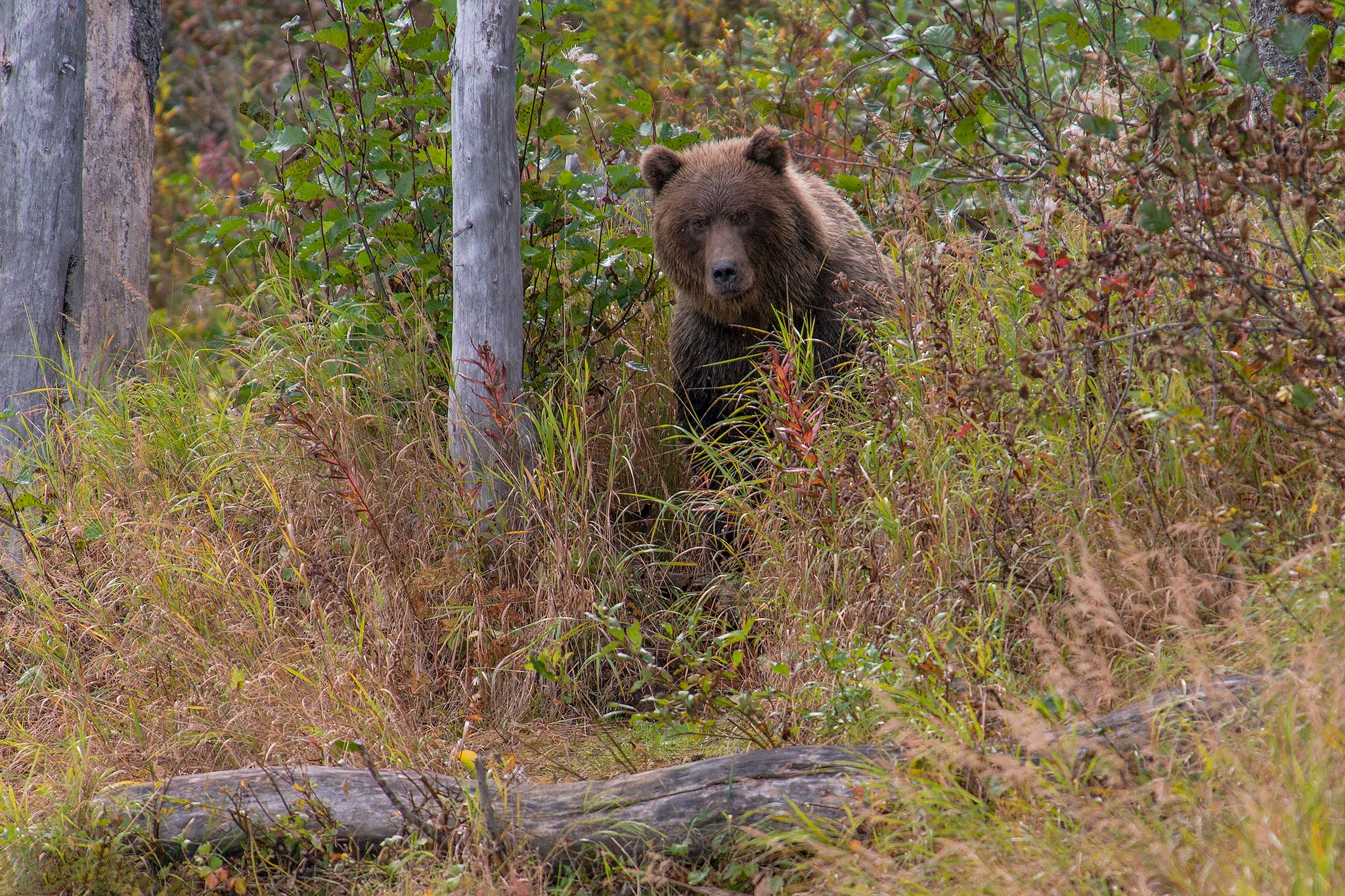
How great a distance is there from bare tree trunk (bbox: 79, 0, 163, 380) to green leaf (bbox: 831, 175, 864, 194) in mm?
3364

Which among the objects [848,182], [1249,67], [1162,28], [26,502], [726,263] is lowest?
[26,502]

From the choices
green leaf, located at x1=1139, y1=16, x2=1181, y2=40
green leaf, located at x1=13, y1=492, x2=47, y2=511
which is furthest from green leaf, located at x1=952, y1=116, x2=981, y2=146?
green leaf, located at x1=13, y1=492, x2=47, y2=511

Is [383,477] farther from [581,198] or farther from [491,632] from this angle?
[581,198]

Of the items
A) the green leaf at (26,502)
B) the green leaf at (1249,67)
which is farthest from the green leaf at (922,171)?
the green leaf at (26,502)

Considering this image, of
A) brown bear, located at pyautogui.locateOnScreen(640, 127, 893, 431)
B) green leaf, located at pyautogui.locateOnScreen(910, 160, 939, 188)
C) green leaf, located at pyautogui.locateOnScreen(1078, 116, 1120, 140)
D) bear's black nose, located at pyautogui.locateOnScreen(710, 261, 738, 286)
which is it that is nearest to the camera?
green leaf, located at pyautogui.locateOnScreen(1078, 116, 1120, 140)

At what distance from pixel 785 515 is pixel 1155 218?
1.62 meters

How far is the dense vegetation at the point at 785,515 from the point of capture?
2561 millimetres

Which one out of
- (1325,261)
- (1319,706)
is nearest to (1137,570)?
(1319,706)

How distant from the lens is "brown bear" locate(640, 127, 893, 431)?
5.11m

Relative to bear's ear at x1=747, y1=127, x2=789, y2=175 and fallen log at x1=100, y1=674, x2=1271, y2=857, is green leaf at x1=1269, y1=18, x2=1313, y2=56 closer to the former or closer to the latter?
fallen log at x1=100, y1=674, x2=1271, y2=857

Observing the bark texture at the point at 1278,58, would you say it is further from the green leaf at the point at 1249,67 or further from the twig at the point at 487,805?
the twig at the point at 487,805

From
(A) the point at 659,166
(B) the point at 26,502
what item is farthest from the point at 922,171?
(B) the point at 26,502

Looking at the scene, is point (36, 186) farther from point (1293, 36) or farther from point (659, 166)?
point (1293, 36)

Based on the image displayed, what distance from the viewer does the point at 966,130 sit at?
3.34 metres
